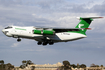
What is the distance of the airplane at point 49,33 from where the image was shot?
33.4 metres

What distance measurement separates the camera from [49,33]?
3359 centimetres

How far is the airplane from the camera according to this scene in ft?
110

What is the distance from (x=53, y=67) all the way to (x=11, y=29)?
31503 millimetres

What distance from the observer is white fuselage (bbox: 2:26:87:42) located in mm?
33406

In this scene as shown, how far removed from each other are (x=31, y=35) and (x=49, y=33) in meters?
2.95

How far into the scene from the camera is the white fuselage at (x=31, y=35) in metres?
33.4

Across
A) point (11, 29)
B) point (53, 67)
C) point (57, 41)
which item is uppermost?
point (11, 29)

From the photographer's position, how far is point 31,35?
33812 mm

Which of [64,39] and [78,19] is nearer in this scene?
[64,39]

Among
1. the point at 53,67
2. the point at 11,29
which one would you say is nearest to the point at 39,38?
the point at 11,29

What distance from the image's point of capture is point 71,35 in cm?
3588

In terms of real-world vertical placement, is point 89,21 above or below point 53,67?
above

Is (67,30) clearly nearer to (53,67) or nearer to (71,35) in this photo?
(71,35)

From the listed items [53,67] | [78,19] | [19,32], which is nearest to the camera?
[19,32]
